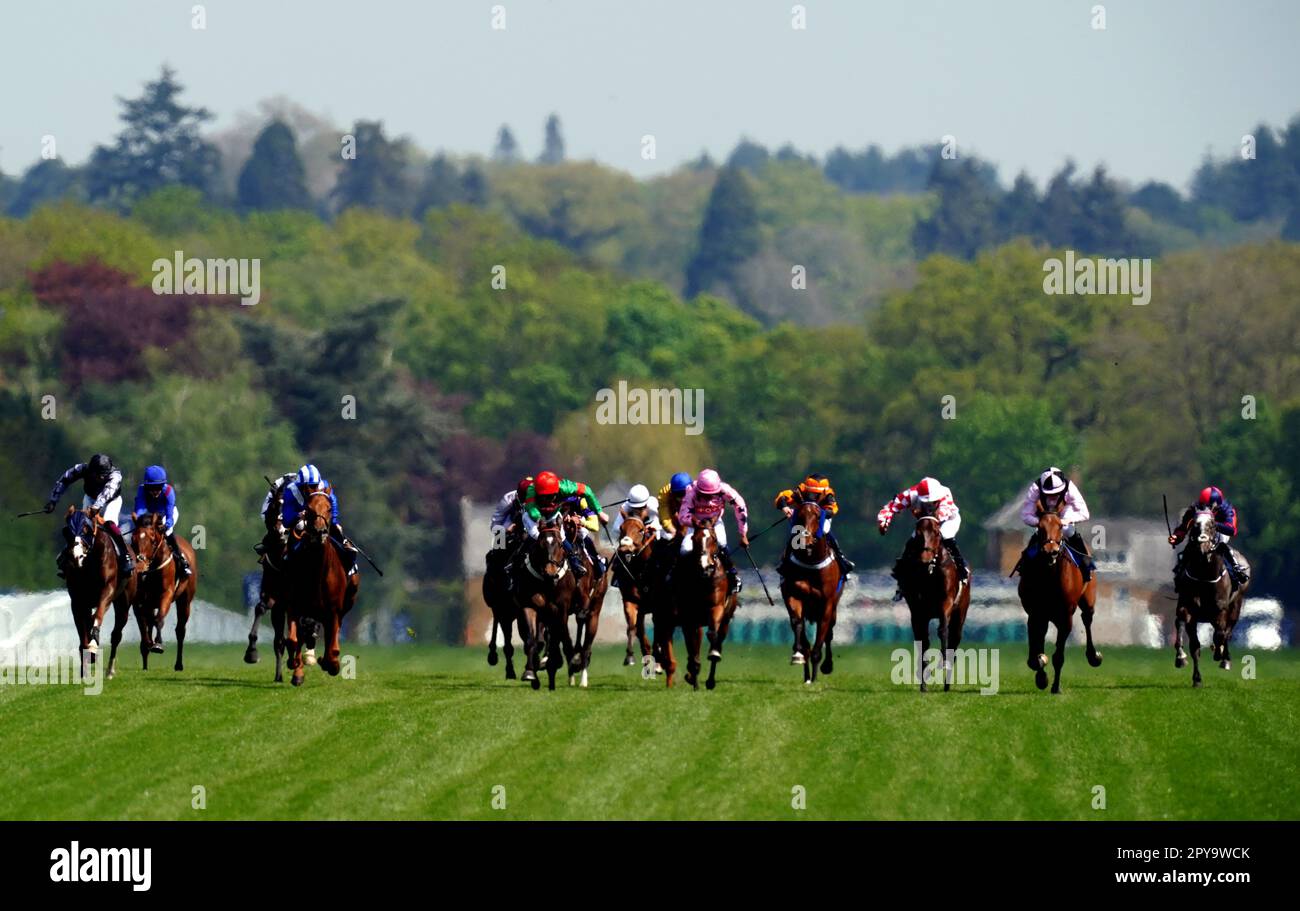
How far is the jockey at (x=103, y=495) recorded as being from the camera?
31828 millimetres

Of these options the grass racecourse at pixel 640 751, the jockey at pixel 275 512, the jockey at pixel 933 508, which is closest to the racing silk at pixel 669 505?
the grass racecourse at pixel 640 751

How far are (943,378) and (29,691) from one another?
7671 centimetres

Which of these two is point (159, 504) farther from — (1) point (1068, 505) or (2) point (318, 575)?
(1) point (1068, 505)

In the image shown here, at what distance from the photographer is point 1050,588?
30953 mm

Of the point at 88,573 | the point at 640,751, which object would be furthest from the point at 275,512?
the point at 640,751

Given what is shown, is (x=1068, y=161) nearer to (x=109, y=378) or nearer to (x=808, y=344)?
(x=808, y=344)

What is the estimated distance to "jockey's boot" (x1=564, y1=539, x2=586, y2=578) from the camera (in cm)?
3103

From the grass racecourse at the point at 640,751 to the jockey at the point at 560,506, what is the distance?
4.99 feet

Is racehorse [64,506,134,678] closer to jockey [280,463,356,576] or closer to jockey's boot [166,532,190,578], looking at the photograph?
jockey [280,463,356,576]

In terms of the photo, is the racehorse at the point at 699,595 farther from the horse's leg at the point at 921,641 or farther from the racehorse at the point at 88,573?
the racehorse at the point at 88,573

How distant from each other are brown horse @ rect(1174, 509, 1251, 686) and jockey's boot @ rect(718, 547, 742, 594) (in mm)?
5856

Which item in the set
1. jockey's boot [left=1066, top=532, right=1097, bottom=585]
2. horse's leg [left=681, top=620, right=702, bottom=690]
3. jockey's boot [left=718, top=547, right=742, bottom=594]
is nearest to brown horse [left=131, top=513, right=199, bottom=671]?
horse's leg [left=681, top=620, right=702, bottom=690]

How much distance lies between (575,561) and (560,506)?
621 mm

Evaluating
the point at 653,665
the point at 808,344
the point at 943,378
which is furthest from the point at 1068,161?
the point at 653,665
